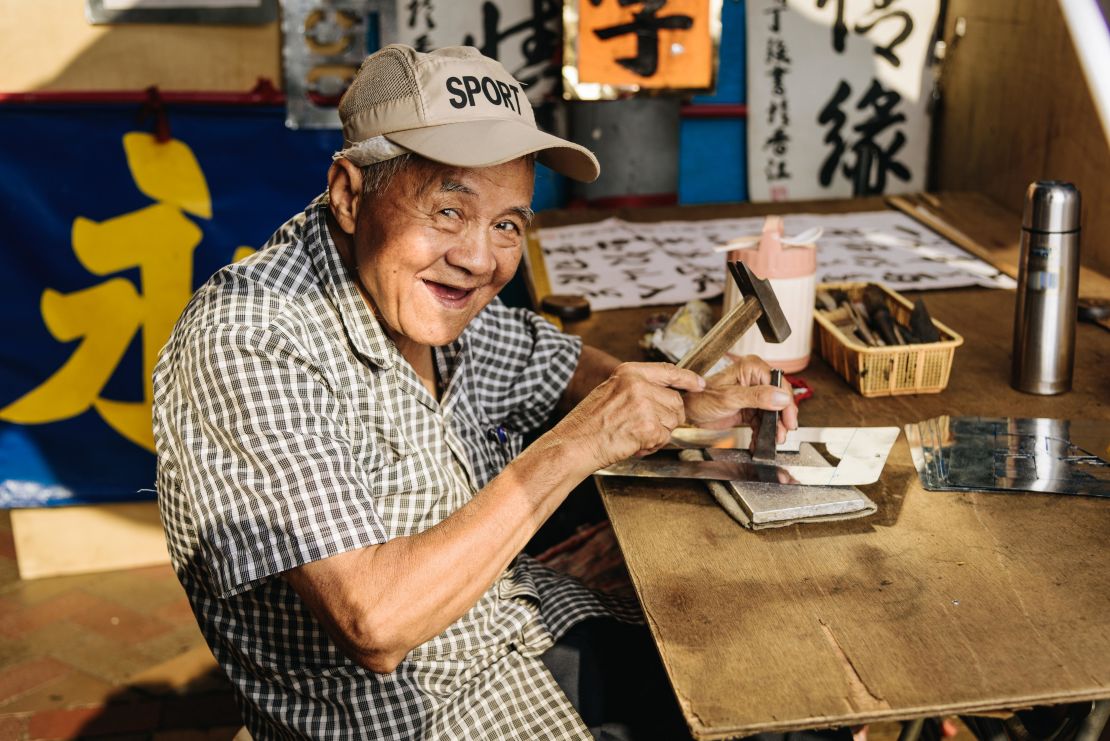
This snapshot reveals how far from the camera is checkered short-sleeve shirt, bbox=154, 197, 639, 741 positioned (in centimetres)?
150

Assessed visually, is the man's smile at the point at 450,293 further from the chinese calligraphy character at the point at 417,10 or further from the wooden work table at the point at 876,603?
the chinese calligraphy character at the point at 417,10

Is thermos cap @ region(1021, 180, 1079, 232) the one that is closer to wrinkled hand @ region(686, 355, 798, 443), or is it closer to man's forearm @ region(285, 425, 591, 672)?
wrinkled hand @ region(686, 355, 798, 443)

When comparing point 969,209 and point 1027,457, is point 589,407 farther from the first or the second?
point 969,209

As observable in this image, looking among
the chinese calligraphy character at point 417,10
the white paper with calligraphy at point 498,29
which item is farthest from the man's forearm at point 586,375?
the chinese calligraphy character at point 417,10

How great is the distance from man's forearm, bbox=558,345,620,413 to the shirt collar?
60cm

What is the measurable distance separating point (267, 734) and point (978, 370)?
1.71 meters

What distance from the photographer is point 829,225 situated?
354 cm

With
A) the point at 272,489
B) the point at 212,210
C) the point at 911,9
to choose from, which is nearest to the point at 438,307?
the point at 272,489

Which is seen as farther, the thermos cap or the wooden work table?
the thermos cap

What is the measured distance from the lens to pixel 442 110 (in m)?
1.72

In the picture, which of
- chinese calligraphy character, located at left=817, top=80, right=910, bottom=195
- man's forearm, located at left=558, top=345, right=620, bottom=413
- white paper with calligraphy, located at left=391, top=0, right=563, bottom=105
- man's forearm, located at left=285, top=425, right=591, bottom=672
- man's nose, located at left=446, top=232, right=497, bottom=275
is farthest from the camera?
chinese calligraphy character, located at left=817, top=80, right=910, bottom=195

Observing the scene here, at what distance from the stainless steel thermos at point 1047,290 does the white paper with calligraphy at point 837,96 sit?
7.28 ft

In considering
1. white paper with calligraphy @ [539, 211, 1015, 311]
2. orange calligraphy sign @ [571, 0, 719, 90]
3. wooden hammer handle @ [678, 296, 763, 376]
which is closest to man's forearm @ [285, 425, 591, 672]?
wooden hammer handle @ [678, 296, 763, 376]

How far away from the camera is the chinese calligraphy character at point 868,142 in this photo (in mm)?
4254
